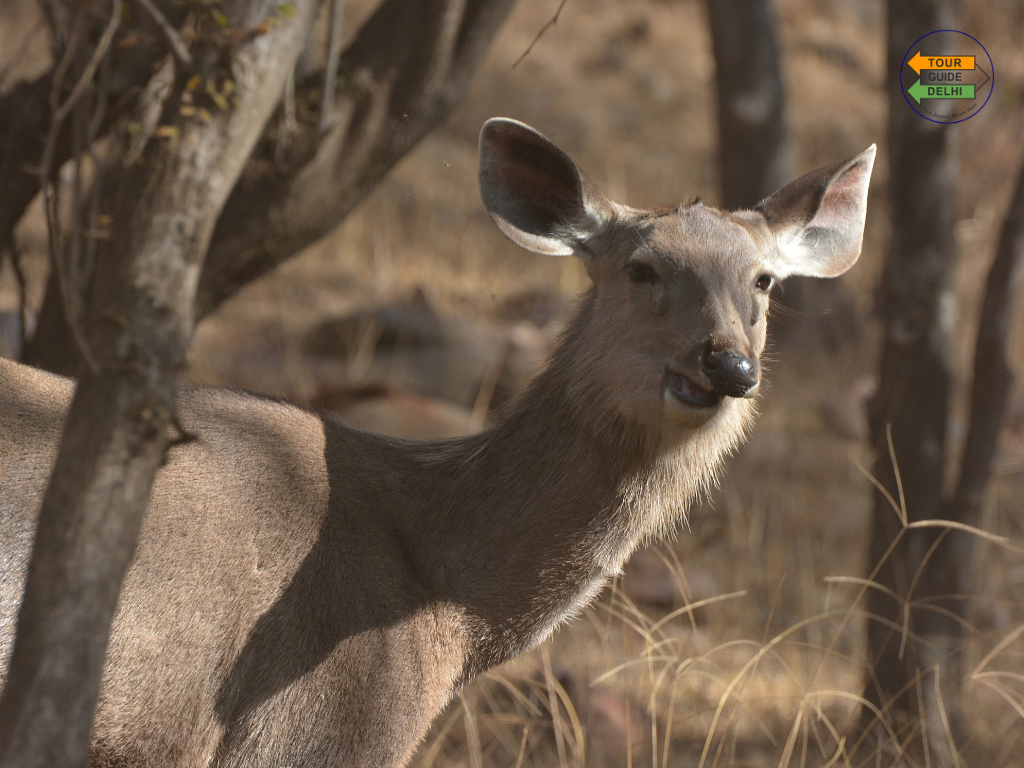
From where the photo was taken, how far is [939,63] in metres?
5.25

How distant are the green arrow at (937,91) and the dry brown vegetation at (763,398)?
5.98 ft

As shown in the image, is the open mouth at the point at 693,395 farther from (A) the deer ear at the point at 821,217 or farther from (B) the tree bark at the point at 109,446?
(B) the tree bark at the point at 109,446

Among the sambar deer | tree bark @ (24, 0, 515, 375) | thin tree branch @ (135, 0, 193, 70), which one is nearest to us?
thin tree branch @ (135, 0, 193, 70)

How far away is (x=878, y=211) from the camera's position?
548 inches

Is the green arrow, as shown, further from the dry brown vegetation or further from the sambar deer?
the dry brown vegetation

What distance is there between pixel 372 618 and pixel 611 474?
96 centimetres

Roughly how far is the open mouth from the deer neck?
277 millimetres

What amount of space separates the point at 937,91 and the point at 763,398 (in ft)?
10.6

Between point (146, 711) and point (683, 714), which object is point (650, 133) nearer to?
point (683, 714)

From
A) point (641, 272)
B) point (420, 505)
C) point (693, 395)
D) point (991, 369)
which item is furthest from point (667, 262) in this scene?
point (991, 369)

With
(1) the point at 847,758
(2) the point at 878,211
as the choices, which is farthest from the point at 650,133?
(1) the point at 847,758

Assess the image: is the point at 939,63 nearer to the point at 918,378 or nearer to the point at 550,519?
the point at 918,378

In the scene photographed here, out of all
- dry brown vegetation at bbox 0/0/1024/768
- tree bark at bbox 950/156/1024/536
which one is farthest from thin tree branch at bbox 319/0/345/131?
tree bark at bbox 950/156/1024/536

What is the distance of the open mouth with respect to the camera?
3.29 m
